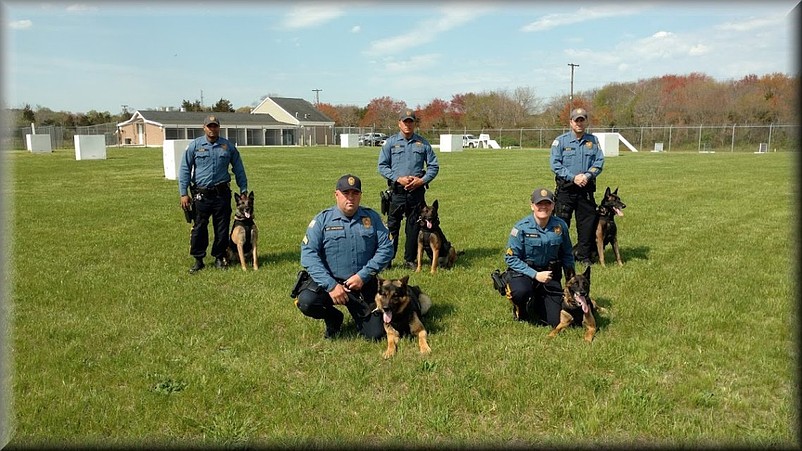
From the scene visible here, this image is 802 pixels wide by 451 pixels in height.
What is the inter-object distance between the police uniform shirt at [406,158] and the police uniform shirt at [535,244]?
242 centimetres

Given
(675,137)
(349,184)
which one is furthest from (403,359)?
(675,137)

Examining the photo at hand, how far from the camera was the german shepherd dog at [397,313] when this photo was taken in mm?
4777

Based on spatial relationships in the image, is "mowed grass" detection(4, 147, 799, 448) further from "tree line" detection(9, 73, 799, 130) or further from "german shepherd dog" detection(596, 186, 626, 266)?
"tree line" detection(9, 73, 799, 130)

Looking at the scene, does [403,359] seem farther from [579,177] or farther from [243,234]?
[579,177]

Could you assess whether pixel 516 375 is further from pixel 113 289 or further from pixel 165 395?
pixel 113 289

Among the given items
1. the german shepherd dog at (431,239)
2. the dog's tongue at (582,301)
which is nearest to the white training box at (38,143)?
the german shepherd dog at (431,239)

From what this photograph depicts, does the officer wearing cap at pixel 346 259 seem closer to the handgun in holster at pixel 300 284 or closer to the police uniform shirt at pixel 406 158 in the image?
the handgun in holster at pixel 300 284

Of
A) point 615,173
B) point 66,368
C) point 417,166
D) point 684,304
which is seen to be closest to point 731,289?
point 684,304

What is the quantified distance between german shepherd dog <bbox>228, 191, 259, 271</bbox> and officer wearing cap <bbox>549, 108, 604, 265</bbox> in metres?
4.36

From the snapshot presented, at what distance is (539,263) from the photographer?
5.62m

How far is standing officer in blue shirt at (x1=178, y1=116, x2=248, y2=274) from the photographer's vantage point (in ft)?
24.8

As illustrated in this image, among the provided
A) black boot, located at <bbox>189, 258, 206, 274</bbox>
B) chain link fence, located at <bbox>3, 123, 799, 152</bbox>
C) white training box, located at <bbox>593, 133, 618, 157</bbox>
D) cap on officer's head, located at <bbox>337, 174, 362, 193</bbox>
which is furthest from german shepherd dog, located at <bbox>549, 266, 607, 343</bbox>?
chain link fence, located at <bbox>3, 123, 799, 152</bbox>

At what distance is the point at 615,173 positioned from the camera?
23359 millimetres

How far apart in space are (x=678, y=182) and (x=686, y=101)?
43254mm
